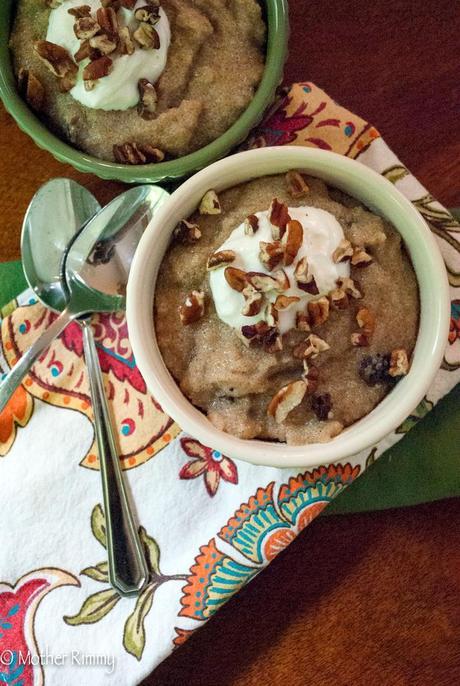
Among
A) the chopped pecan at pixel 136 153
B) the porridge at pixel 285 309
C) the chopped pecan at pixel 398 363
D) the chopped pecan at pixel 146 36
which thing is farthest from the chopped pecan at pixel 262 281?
the chopped pecan at pixel 146 36

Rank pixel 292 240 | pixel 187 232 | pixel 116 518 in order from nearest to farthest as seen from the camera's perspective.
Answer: pixel 292 240, pixel 187 232, pixel 116 518

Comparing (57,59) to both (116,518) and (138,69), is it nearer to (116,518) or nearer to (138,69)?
(138,69)

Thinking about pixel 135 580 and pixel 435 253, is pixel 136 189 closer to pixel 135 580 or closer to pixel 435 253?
pixel 435 253

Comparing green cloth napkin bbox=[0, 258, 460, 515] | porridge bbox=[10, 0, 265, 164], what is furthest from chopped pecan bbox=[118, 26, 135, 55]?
green cloth napkin bbox=[0, 258, 460, 515]

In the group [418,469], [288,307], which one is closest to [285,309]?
[288,307]

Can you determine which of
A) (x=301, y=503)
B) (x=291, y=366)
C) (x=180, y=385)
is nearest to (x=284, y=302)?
(x=291, y=366)
